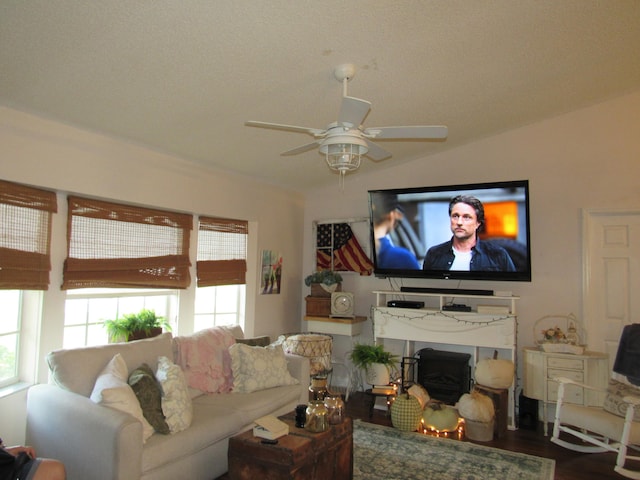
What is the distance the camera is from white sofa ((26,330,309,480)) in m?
2.41

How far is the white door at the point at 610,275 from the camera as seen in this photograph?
14.2ft

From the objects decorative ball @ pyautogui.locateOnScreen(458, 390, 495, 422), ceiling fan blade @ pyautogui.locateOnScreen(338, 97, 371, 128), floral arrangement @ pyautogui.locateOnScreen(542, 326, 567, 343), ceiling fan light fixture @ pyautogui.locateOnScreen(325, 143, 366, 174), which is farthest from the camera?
floral arrangement @ pyautogui.locateOnScreen(542, 326, 567, 343)

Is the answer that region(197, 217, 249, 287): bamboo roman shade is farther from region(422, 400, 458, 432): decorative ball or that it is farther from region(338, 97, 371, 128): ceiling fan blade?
region(338, 97, 371, 128): ceiling fan blade

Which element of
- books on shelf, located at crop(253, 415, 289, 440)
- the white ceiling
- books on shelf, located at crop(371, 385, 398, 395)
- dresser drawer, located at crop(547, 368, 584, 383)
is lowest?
books on shelf, located at crop(371, 385, 398, 395)

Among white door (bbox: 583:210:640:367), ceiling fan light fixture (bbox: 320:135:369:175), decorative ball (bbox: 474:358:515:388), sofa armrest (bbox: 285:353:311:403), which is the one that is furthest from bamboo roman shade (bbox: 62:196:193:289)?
white door (bbox: 583:210:640:367)

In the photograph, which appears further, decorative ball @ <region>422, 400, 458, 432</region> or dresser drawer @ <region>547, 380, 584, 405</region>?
dresser drawer @ <region>547, 380, 584, 405</region>

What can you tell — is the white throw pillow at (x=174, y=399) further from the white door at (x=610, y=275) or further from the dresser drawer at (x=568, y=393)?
the white door at (x=610, y=275)

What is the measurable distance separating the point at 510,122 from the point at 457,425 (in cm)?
292

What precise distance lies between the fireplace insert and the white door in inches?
Result: 47.2

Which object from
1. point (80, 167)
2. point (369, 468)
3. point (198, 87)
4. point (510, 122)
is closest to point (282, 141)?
point (198, 87)

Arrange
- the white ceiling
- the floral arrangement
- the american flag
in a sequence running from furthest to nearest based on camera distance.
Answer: the american flag
the floral arrangement
the white ceiling

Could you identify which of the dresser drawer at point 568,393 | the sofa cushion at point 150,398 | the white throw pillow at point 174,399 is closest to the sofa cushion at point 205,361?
the white throw pillow at point 174,399

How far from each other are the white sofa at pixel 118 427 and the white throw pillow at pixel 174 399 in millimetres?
64

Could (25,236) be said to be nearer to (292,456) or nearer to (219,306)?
(219,306)
